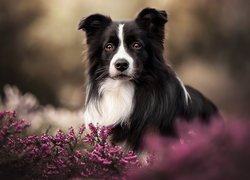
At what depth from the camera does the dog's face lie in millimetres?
5855

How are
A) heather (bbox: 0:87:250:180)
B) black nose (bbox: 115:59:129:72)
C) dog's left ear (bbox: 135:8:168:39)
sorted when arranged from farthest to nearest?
dog's left ear (bbox: 135:8:168:39) < black nose (bbox: 115:59:129:72) < heather (bbox: 0:87:250:180)

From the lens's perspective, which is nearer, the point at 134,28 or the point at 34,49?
the point at 134,28

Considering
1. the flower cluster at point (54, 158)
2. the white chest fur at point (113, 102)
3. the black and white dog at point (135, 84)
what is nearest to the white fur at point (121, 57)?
the black and white dog at point (135, 84)

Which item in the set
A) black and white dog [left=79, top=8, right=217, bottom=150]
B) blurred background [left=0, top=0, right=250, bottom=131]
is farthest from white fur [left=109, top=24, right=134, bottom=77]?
blurred background [left=0, top=0, right=250, bottom=131]

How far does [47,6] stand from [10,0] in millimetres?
741

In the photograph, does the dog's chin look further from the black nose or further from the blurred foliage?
the blurred foliage

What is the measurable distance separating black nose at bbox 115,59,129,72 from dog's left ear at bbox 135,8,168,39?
49 centimetres

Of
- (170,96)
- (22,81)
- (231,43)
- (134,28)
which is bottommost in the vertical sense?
(22,81)

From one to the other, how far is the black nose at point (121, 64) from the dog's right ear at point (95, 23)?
564mm

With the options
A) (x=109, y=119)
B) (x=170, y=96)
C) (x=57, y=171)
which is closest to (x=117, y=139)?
(x=109, y=119)

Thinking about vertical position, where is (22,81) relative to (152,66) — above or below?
below

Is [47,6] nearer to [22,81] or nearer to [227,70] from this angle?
[22,81]

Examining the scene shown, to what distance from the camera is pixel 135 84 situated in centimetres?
608

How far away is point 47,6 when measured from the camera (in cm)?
1313
